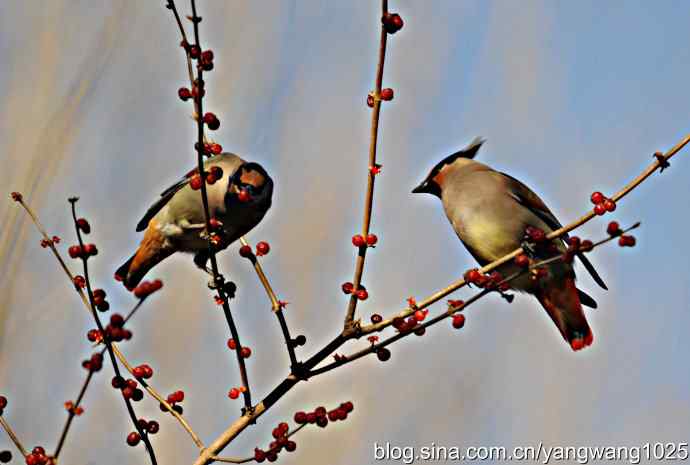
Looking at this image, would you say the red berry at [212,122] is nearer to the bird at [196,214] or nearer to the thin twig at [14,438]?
the thin twig at [14,438]

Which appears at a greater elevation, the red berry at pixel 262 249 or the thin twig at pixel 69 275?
the red berry at pixel 262 249

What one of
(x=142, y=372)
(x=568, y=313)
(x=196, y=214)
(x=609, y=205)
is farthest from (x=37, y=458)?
(x=568, y=313)

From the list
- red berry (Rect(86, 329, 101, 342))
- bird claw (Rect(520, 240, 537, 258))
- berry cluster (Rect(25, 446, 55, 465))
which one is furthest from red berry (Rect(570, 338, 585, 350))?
berry cluster (Rect(25, 446, 55, 465))

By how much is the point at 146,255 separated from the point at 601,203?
218 centimetres

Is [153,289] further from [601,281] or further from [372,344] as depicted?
[601,281]

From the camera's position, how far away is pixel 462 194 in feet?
14.6

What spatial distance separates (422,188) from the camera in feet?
16.0

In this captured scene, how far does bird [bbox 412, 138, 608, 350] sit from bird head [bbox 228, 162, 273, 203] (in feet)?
3.19

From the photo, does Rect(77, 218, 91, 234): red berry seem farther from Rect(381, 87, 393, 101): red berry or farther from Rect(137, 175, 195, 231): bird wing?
Rect(137, 175, 195, 231): bird wing

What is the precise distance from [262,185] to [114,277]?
0.77m

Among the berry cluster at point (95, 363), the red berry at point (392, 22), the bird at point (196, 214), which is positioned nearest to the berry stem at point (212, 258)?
the red berry at point (392, 22)

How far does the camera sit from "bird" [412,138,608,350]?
13.4ft

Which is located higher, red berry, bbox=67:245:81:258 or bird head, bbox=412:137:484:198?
bird head, bbox=412:137:484:198

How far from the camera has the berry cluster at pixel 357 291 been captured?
2.51 metres
